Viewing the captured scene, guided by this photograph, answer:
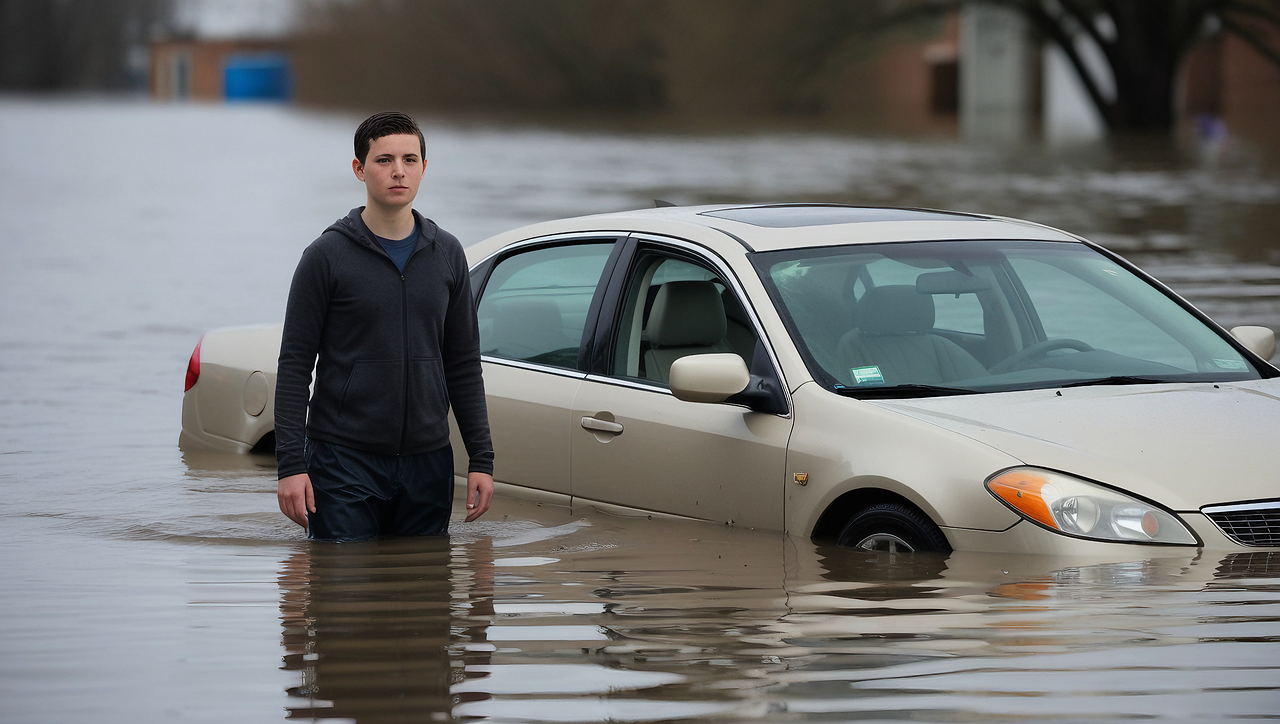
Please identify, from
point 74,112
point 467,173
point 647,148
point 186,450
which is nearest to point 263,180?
point 467,173

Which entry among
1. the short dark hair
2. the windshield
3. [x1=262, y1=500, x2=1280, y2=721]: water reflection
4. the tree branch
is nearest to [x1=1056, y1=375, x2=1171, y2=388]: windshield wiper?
the windshield

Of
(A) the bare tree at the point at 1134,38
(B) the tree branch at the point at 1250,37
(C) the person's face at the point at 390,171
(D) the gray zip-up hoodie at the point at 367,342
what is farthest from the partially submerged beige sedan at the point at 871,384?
(A) the bare tree at the point at 1134,38

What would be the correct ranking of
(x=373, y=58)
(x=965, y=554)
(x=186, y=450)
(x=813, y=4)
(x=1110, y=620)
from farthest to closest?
(x=373, y=58)
(x=813, y=4)
(x=186, y=450)
(x=965, y=554)
(x=1110, y=620)

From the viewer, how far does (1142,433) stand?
17.9 feet

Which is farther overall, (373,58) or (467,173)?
(373,58)

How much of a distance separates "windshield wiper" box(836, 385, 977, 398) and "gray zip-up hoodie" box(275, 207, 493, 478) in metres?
1.23

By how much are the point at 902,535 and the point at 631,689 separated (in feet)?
4.65

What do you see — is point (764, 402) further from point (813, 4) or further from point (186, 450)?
point (813, 4)

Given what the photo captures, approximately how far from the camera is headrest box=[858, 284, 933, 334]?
6.13 meters

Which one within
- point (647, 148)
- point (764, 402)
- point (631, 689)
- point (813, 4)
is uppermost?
point (813, 4)

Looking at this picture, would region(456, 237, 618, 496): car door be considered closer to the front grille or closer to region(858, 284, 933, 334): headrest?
region(858, 284, 933, 334): headrest

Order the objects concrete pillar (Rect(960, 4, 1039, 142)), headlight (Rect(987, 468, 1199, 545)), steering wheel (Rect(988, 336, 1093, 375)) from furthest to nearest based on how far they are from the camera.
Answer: concrete pillar (Rect(960, 4, 1039, 142))
steering wheel (Rect(988, 336, 1093, 375))
headlight (Rect(987, 468, 1199, 545))

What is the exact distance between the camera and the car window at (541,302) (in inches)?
265

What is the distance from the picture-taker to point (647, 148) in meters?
44.7
